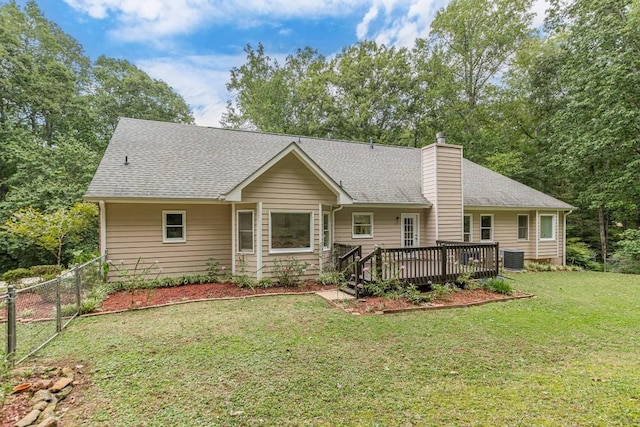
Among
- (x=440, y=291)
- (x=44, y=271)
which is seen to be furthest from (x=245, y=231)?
(x=44, y=271)

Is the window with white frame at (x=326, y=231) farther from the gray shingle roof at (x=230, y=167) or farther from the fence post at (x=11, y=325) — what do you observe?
the fence post at (x=11, y=325)

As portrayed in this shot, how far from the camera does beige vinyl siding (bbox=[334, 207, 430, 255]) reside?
11.4 meters

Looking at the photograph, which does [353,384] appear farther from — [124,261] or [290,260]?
[124,261]

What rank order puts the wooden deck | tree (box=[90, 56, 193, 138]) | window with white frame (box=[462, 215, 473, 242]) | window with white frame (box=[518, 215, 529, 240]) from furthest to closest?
tree (box=[90, 56, 193, 138]), window with white frame (box=[518, 215, 529, 240]), window with white frame (box=[462, 215, 473, 242]), the wooden deck

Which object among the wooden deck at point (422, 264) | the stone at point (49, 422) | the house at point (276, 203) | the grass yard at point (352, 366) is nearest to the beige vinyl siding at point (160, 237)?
the house at point (276, 203)

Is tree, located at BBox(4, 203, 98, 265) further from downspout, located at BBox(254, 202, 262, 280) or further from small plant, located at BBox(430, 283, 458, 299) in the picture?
small plant, located at BBox(430, 283, 458, 299)

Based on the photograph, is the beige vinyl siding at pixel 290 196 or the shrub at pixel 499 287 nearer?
the shrub at pixel 499 287

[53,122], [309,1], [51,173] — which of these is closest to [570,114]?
[309,1]

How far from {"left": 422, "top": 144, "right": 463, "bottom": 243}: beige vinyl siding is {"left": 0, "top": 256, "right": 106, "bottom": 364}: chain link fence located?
36.1 feet

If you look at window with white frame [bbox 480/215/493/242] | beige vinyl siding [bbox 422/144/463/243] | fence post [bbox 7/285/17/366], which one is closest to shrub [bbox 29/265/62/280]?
fence post [bbox 7/285/17/366]

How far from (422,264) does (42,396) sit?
24.9ft

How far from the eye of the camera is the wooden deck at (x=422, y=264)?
7801mm

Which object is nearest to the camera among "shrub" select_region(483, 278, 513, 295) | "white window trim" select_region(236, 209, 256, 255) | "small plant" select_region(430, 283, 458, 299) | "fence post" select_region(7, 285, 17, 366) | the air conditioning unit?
"fence post" select_region(7, 285, 17, 366)

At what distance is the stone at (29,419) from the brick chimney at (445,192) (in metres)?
11.5
